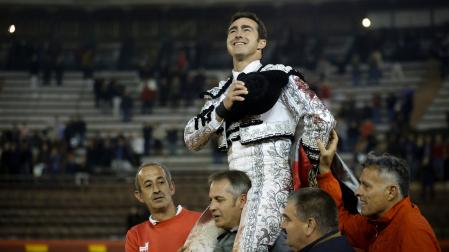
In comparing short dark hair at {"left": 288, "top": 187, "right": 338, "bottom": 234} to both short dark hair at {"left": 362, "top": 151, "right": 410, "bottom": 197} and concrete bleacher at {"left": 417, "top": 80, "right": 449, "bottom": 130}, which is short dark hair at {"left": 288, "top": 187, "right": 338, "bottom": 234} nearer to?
short dark hair at {"left": 362, "top": 151, "right": 410, "bottom": 197}

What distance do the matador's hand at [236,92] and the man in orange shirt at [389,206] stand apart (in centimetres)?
50

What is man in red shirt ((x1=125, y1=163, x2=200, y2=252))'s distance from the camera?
6.16 m

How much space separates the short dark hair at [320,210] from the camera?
454 cm

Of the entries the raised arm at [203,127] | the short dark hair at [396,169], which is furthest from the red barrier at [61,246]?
the short dark hair at [396,169]

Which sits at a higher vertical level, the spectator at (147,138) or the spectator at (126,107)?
the spectator at (126,107)

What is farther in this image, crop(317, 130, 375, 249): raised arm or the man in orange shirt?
crop(317, 130, 375, 249): raised arm

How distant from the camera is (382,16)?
105 feet

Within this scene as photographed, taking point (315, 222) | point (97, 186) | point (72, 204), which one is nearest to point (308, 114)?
point (315, 222)

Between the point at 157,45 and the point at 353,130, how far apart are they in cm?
1311

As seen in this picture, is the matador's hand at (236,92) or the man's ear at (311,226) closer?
the man's ear at (311,226)

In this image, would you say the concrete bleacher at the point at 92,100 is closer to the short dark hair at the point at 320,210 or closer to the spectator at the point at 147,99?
the spectator at the point at 147,99

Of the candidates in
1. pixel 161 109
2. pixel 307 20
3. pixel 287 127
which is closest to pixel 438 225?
pixel 161 109

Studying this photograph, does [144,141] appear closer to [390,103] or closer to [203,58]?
[390,103]

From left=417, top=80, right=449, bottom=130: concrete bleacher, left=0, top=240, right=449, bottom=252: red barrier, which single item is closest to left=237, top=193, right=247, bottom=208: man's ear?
left=0, top=240, right=449, bottom=252: red barrier
